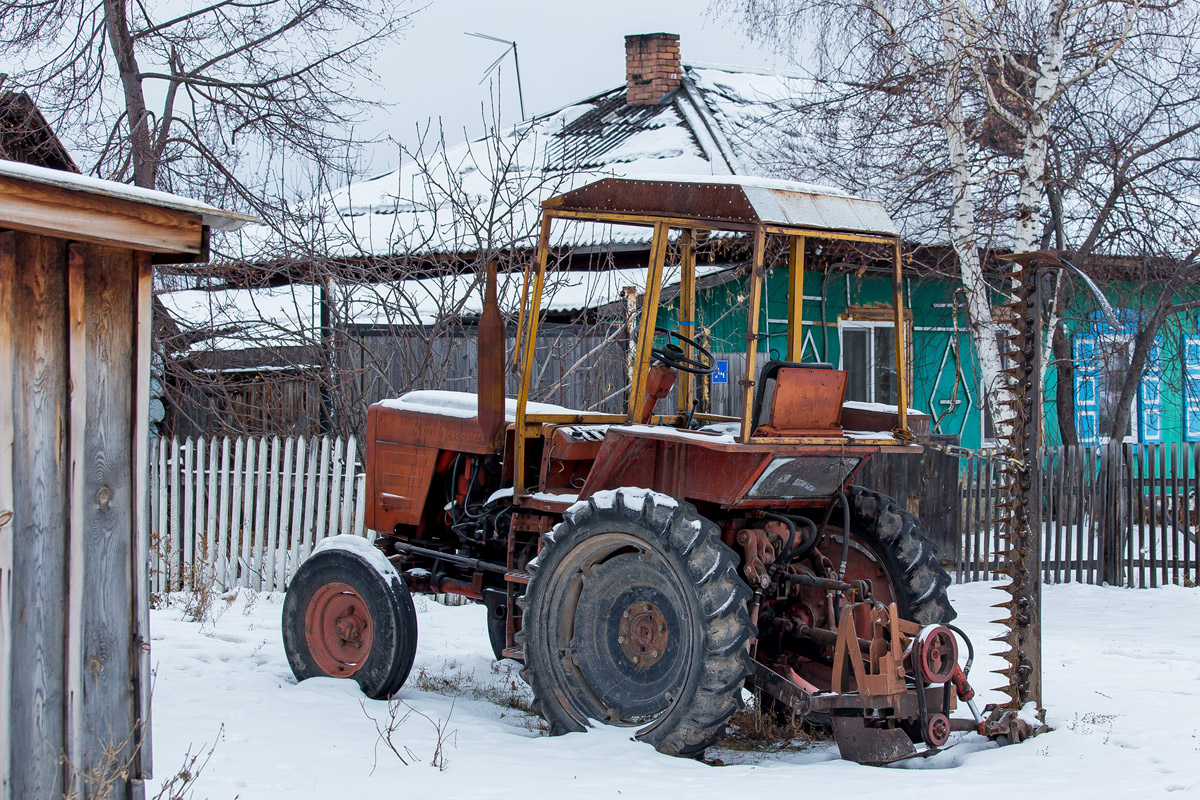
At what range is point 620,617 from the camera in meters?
5.06

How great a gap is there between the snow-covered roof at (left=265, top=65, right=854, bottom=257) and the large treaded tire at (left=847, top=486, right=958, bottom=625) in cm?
739

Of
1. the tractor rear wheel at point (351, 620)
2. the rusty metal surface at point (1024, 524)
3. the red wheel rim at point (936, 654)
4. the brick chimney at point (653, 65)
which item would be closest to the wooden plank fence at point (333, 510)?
the tractor rear wheel at point (351, 620)

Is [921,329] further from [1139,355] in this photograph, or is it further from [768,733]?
[768,733]

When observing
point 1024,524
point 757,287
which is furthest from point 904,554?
point 757,287

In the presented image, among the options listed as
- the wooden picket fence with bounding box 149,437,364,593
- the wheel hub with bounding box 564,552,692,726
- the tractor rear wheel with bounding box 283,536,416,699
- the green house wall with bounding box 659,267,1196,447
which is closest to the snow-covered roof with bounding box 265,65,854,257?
the green house wall with bounding box 659,267,1196,447

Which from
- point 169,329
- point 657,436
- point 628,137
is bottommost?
point 657,436

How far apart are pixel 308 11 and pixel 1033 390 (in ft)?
29.7

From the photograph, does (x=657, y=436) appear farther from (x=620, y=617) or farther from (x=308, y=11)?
(x=308, y=11)

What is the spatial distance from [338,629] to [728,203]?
295cm

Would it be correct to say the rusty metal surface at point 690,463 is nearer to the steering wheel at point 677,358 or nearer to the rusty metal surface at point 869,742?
the steering wheel at point 677,358

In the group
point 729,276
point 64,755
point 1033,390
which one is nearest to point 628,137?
point 729,276

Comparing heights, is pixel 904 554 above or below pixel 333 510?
above

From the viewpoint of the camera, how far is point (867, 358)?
15367 mm

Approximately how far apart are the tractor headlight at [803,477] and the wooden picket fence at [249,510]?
16.8 feet
